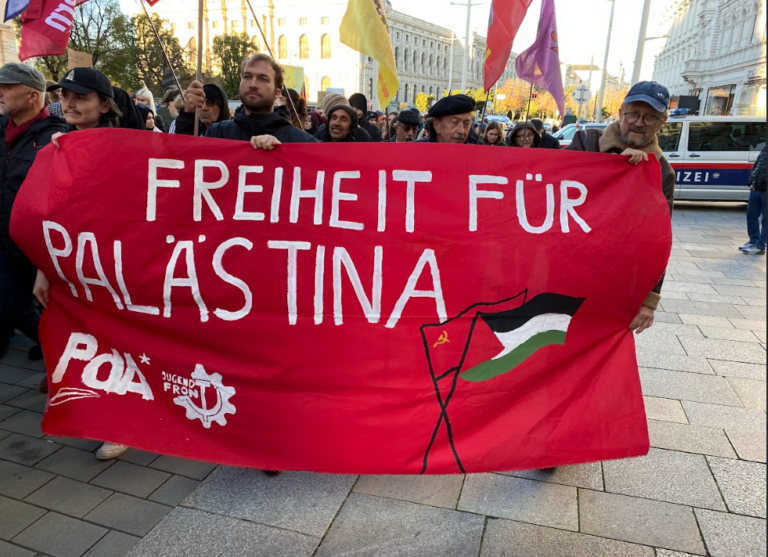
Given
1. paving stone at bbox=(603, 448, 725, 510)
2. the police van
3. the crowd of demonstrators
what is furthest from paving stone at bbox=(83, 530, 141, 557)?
the police van

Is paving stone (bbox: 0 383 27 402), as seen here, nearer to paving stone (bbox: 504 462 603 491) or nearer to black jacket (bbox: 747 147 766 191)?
paving stone (bbox: 504 462 603 491)

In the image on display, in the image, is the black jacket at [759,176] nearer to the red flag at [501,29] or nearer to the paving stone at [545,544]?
the red flag at [501,29]

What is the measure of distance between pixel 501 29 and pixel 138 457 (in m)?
3.74

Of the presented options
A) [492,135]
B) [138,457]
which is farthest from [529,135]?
[138,457]

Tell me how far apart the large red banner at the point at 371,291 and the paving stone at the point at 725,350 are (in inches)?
88.3

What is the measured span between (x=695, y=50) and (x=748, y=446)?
206 feet

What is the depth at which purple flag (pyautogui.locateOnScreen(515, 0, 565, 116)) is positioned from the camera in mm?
4160

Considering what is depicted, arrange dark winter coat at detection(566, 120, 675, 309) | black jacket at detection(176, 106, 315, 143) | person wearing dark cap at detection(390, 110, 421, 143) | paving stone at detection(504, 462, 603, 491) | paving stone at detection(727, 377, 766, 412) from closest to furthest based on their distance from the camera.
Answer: dark winter coat at detection(566, 120, 675, 309) → paving stone at detection(504, 462, 603, 491) → black jacket at detection(176, 106, 315, 143) → paving stone at detection(727, 377, 766, 412) → person wearing dark cap at detection(390, 110, 421, 143)

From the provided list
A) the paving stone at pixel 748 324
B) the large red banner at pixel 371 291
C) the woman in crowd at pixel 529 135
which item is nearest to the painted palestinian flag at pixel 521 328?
the large red banner at pixel 371 291

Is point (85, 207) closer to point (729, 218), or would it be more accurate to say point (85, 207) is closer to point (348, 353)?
point (348, 353)

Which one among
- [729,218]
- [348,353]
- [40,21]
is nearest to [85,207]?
[348,353]

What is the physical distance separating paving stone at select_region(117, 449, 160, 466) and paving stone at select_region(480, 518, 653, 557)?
1717 mm

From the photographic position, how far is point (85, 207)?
2383 millimetres

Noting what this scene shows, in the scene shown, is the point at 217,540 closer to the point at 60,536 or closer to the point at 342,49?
the point at 60,536
